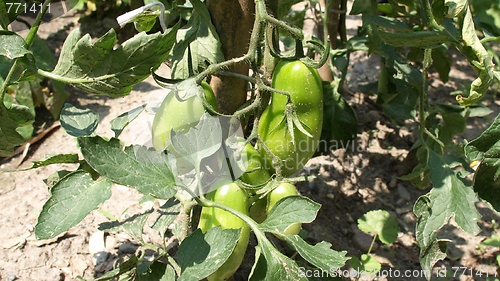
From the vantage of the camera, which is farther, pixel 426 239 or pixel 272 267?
pixel 426 239

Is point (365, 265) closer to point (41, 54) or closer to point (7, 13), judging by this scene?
point (7, 13)

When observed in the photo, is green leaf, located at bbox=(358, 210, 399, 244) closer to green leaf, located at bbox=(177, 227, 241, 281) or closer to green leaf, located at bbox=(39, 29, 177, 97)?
green leaf, located at bbox=(177, 227, 241, 281)

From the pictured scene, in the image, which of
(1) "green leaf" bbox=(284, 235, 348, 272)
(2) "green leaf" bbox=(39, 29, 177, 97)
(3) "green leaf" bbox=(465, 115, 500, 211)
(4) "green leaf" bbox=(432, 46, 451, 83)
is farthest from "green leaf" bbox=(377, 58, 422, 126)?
(2) "green leaf" bbox=(39, 29, 177, 97)

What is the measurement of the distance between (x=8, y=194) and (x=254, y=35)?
0.98m

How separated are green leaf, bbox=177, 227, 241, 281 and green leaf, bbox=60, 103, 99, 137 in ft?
1.13

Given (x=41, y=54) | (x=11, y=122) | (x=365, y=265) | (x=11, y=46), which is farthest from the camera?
(x=41, y=54)

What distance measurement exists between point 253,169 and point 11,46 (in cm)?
44

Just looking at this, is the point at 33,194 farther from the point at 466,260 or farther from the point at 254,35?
the point at 466,260

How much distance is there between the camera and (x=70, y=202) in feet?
2.77

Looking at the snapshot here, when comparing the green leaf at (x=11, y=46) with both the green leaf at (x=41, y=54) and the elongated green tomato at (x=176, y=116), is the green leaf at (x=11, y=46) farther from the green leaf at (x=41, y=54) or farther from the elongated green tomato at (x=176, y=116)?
the green leaf at (x=41, y=54)

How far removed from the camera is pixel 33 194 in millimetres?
1504

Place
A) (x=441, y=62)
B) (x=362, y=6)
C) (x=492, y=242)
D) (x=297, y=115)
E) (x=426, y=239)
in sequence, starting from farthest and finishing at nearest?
1. (x=441, y=62)
2. (x=492, y=242)
3. (x=362, y=6)
4. (x=426, y=239)
5. (x=297, y=115)

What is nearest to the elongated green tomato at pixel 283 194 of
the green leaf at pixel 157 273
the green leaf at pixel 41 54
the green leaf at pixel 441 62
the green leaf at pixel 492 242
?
the green leaf at pixel 157 273

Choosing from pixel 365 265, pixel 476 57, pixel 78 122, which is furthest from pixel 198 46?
pixel 365 265
